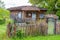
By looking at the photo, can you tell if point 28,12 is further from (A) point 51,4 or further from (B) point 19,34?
(B) point 19,34

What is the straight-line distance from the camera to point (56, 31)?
2148 cm

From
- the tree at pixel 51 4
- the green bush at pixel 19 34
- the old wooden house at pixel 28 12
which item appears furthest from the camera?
the old wooden house at pixel 28 12

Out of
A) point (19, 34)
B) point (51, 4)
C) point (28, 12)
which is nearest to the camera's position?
point (19, 34)

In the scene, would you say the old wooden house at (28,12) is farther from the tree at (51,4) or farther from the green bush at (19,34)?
the green bush at (19,34)

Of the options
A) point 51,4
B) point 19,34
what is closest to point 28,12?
point 51,4

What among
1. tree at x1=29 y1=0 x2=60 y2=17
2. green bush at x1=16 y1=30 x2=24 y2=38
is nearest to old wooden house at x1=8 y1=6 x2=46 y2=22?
tree at x1=29 y1=0 x2=60 y2=17

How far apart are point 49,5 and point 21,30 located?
23.0m

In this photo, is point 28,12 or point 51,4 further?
point 28,12

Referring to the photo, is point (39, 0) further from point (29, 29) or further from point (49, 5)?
point (29, 29)

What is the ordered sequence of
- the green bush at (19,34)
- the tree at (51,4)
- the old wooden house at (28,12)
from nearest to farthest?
the green bush at (19,34), the tree at (51,4), the old wooden house at (28,12)

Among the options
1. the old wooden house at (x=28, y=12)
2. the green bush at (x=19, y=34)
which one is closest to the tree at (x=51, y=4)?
the old wooden house at (x=28, y=12)

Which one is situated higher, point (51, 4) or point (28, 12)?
point (51, 4)

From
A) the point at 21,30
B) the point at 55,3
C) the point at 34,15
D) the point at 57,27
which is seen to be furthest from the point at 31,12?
the point at 21,30

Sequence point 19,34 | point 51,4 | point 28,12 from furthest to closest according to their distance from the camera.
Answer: point 28,12, point 51,4, point 19,34
